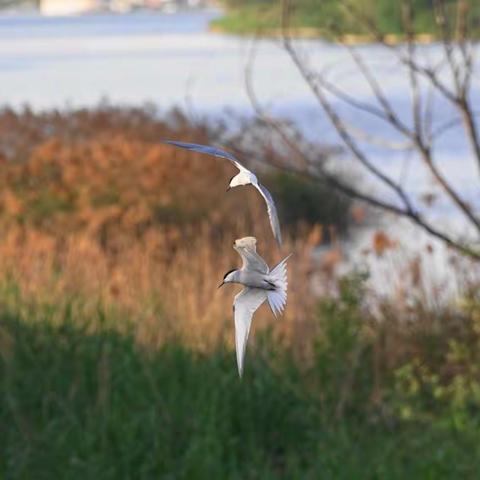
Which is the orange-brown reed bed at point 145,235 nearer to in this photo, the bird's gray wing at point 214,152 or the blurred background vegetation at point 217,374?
the blurred background vegetation at point 217,374

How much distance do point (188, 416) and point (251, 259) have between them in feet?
16.1

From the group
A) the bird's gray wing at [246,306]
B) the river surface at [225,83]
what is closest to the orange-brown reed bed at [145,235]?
the river surface at [225,83]

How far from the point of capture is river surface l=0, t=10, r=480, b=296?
51.8ft

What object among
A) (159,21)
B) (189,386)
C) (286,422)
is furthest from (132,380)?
(159,21)

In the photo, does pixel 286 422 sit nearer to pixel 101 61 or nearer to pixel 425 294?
pixel 425 294

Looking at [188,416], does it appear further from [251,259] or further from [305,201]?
[305,201]

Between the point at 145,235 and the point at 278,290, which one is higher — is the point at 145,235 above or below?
above

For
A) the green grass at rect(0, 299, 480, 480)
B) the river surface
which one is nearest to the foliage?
the river surface

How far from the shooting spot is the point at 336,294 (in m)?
9.24

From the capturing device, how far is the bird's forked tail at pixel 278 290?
1.65 m

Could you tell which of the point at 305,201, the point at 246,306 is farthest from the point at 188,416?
the point at 305,201

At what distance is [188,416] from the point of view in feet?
21.4

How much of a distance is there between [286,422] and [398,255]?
2.18m

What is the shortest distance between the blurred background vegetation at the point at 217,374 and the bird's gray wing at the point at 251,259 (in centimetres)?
422
